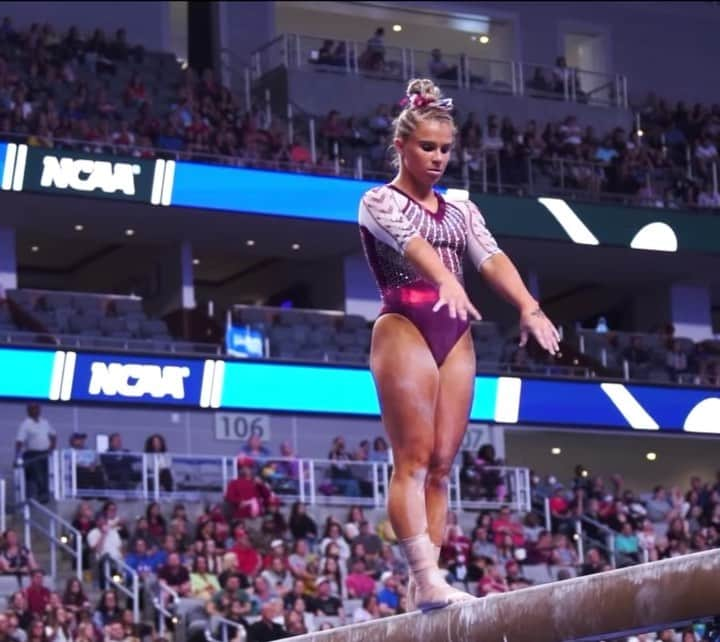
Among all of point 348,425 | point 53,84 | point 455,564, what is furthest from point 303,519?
point 53,84

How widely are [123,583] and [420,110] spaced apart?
407 inches

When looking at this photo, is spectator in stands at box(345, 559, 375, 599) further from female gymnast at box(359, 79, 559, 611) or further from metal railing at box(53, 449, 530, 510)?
female gymnast at box(359, 79, 559, 611)

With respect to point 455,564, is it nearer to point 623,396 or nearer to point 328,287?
point 623,396

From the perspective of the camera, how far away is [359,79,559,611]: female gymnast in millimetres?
5625

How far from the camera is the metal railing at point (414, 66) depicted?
25250 millimetres

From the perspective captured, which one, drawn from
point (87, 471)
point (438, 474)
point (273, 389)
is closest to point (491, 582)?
point (87, 471)

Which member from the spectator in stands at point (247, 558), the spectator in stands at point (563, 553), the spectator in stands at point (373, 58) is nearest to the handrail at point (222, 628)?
the spectator in stands at point (247, 558)

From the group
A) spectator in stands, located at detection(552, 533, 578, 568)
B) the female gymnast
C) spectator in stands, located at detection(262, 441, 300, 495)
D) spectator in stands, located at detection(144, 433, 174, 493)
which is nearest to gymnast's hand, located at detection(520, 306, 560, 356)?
the female gymnast

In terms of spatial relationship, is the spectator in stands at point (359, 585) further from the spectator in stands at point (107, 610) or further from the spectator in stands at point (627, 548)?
the spectator in stands at point (627, 548)

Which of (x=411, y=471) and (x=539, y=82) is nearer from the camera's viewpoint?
(x=411, y=471)

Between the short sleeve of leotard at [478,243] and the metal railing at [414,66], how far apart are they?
1912 cm

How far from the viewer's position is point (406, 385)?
561 cm

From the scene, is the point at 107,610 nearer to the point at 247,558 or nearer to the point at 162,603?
the point at 162,603

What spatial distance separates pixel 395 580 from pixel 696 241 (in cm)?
920
